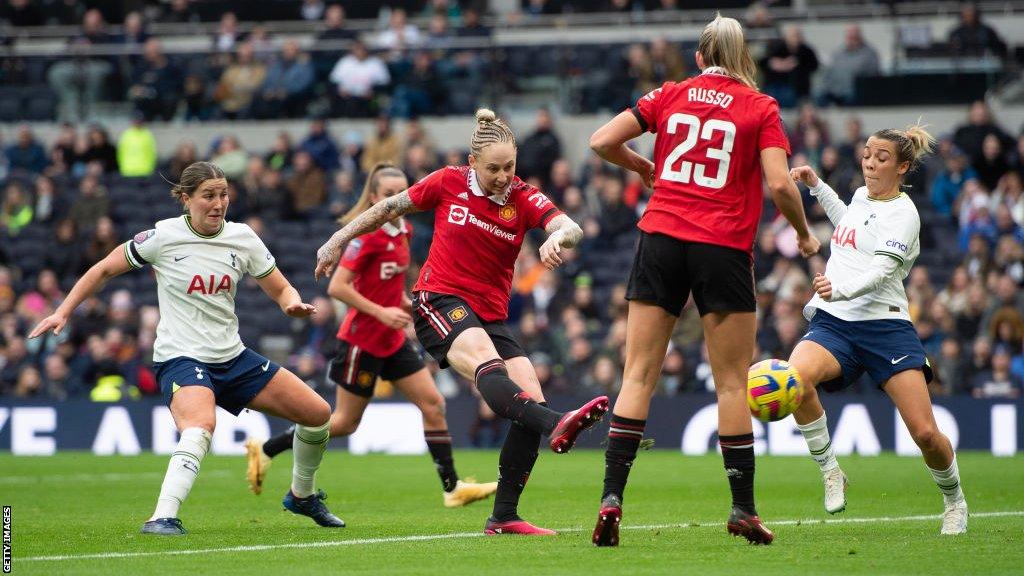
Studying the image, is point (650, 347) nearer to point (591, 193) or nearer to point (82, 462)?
point (82, 462)

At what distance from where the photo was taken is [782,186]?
7.20 metres

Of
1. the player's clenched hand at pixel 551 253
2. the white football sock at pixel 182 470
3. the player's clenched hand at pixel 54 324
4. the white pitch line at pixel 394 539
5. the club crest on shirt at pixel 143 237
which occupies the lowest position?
the white pitch line at pixel 394 539

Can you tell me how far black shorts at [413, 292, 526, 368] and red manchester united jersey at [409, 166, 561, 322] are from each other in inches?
2.4

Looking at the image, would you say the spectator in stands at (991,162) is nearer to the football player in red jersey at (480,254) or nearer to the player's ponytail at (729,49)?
the football player in red jersey at (480,254)

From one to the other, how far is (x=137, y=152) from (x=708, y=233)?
18455 millimetres

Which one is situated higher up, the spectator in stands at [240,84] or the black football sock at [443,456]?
the spectator in stands at [240,84]

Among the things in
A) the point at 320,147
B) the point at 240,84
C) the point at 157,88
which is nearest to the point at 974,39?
the point at 320,147

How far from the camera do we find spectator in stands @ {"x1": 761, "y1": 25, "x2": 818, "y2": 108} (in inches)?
864

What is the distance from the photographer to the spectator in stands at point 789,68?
2194 centimetres

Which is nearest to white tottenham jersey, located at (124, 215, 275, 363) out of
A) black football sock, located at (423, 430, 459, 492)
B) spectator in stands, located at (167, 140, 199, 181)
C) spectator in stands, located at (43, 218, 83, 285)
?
black football sock, located at (423, 430, 459, 492)

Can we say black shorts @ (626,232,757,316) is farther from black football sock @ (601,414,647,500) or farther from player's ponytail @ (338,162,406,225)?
player's ponytail @ (338,162,406,225)

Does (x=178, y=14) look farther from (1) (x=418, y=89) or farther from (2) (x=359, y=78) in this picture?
(1) (x=418, y=89)

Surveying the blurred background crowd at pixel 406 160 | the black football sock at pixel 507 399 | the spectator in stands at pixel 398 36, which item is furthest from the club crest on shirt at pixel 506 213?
the spectator in stands at pixel 398 36

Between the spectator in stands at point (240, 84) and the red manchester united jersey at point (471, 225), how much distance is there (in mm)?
16800
